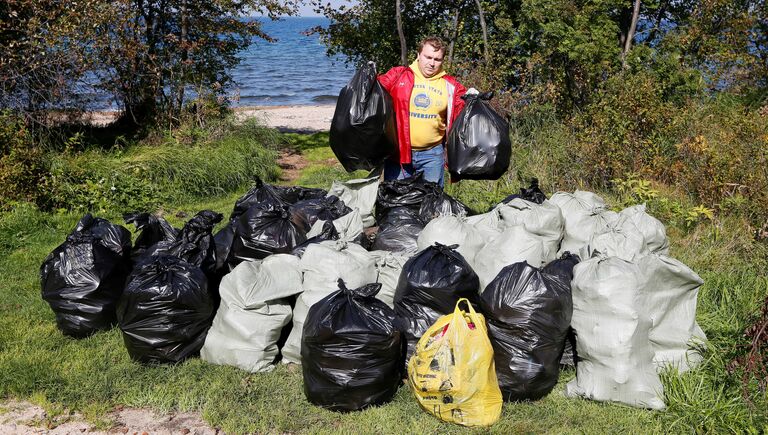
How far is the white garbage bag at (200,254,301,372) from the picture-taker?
4.08 m

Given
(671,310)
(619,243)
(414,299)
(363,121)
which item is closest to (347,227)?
(363,121)

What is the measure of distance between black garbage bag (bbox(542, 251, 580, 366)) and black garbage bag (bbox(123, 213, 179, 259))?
104 inches

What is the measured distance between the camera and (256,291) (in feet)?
13.5

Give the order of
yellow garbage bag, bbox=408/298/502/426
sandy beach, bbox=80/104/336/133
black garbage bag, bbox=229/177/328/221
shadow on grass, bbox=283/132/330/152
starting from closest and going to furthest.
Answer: yellow garbage bag, bbox=408/298/502/426 → black garbage bag, bbox=229/177/328/221 → shadow on grass, bbox=283/132/330/152 → sandy beach, bbox=80/104/336/133

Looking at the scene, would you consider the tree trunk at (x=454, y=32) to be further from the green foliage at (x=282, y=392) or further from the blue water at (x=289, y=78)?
the blue water at (x=289, y=78)

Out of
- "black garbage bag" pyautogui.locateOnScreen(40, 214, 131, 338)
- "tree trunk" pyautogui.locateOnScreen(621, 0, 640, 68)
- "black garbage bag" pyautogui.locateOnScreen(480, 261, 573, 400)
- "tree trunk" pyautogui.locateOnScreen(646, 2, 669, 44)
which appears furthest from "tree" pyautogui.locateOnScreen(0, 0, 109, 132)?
"tree trunk" pyautogui.locateOnScreen(646, 2, 669, 44)

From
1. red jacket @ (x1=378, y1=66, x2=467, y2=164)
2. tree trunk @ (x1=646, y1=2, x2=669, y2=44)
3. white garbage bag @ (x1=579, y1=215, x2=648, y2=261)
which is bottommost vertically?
white garbage bag @ (x1=579, y1=215, x2=648, y2=261)

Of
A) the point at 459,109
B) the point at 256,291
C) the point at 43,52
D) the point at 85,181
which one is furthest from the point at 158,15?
the point at 256,291

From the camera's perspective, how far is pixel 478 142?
505cm

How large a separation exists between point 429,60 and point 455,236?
1.45 metres

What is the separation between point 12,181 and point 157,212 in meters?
1.42

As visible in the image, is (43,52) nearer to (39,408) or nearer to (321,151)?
(321,151)

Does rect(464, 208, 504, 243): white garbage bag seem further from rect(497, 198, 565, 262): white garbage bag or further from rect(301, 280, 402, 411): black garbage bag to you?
rect(301, 280, 402, 411): black garbage bag

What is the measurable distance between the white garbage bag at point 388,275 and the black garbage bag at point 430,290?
0.22m
